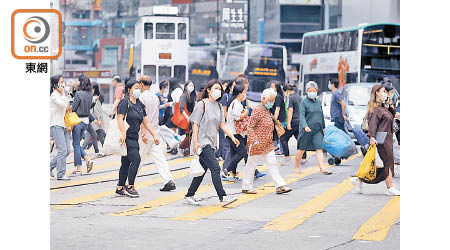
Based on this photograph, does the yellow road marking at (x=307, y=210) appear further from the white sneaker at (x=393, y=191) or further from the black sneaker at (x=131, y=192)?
the black sneaker at (x=131, y=192)

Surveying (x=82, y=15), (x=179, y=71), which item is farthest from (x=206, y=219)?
(x=82, y=15)

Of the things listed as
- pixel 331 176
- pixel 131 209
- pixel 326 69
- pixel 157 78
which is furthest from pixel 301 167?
pixel 157 78

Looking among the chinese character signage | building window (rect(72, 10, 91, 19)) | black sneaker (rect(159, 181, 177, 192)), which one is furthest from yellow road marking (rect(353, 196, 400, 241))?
building window (rect(72, 10, 91, 19))

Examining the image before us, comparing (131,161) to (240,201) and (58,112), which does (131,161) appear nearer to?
(240,201)

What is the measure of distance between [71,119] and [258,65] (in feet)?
82.1

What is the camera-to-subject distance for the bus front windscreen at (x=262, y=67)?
127 feet

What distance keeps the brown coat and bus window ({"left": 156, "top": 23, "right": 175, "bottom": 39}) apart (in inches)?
1025

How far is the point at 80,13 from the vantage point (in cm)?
12712

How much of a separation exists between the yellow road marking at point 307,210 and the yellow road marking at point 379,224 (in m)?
0.72

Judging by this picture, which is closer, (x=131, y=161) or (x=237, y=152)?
(x=131, y=161)

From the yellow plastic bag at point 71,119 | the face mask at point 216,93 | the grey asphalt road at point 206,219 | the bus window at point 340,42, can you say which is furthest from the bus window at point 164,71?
the face mask at point 216,93

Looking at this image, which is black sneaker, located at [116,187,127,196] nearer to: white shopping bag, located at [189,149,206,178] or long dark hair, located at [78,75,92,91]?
white shopping bag, located at [189,149,206,178]

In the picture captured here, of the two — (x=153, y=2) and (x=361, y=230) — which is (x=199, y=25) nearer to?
(x=153, y=2)

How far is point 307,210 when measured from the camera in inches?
431
